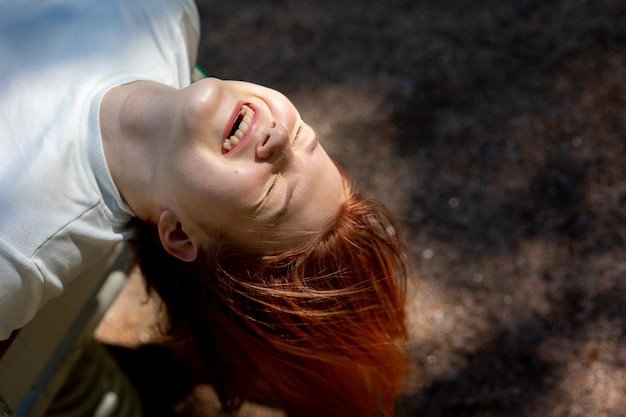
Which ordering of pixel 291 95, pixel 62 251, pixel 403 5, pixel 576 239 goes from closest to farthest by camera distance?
pixel 62 251 → pixel 576 239 → pixel 291 95 → pixel 403 5

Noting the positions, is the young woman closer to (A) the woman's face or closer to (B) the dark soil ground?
(A) the woman's face

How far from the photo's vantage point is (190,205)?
1.00m

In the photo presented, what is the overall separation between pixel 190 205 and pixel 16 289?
0.84ft

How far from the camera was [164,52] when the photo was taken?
1.18m

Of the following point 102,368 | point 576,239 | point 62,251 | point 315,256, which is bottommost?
point 576,239

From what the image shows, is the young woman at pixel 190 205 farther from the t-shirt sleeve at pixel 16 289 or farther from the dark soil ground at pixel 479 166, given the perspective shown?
the dark soil ground at pixel 479 166

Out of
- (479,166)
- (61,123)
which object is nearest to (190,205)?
(61,123)

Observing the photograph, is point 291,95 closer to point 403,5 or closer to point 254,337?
point 403,5

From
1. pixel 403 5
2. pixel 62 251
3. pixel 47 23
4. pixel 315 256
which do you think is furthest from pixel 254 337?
Result: pixel 403 5

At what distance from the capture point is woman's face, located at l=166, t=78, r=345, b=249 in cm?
96

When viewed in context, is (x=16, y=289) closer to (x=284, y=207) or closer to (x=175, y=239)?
(x=175, y=239)

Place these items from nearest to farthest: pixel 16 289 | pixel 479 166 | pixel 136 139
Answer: pixel 16 289
pixel 136 139
pixel 479 166

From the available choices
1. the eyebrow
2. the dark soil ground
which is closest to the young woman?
the eyebrow

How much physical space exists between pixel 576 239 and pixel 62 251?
106cm
